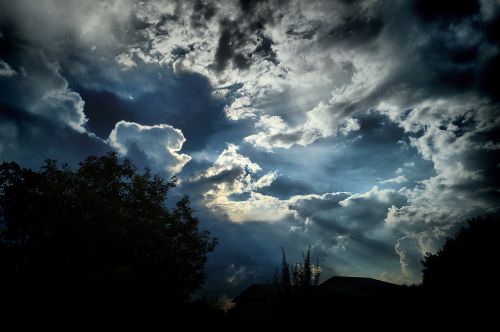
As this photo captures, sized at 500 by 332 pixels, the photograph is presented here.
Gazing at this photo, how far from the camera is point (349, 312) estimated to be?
2695 cm

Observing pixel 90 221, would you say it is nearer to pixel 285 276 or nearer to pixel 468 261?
pixel 285 276

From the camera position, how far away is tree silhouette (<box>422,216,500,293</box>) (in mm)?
16297

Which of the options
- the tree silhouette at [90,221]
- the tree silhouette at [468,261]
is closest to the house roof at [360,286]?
the tree silhouette at [468,261]

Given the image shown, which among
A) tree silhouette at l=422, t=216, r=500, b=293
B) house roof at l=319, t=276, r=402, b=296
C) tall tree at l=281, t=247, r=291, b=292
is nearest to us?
tall tree at l=281, t=247, r=291, b=292

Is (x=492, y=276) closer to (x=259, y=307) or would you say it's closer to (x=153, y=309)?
(x=153, y=309)

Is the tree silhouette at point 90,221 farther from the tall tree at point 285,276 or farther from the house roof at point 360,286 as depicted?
the house roof at point 360,286

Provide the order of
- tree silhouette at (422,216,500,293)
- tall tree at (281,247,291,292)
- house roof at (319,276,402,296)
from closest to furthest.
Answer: tall tree at (281,247,291,292)
tree silhouette at (422,216,500,293)
house roof at (319,276,402,296)

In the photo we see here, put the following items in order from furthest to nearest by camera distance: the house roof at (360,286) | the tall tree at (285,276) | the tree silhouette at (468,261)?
the house roof at (360,286) → the tree silhouette at (468,261) → the tall tree at (285,276)

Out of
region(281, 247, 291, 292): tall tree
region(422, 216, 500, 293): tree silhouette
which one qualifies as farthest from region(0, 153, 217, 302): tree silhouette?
region(422, 216, 500, 293): tree silhouette

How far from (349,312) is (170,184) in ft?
78.0

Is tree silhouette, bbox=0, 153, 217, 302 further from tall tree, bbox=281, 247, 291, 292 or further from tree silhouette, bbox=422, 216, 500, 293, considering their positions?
tree silhouette, bbox=422, 216, 500, 293

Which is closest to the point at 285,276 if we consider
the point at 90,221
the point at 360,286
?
the point at 90,221

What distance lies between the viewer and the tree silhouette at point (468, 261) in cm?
1630

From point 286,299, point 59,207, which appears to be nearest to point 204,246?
point 59,207
